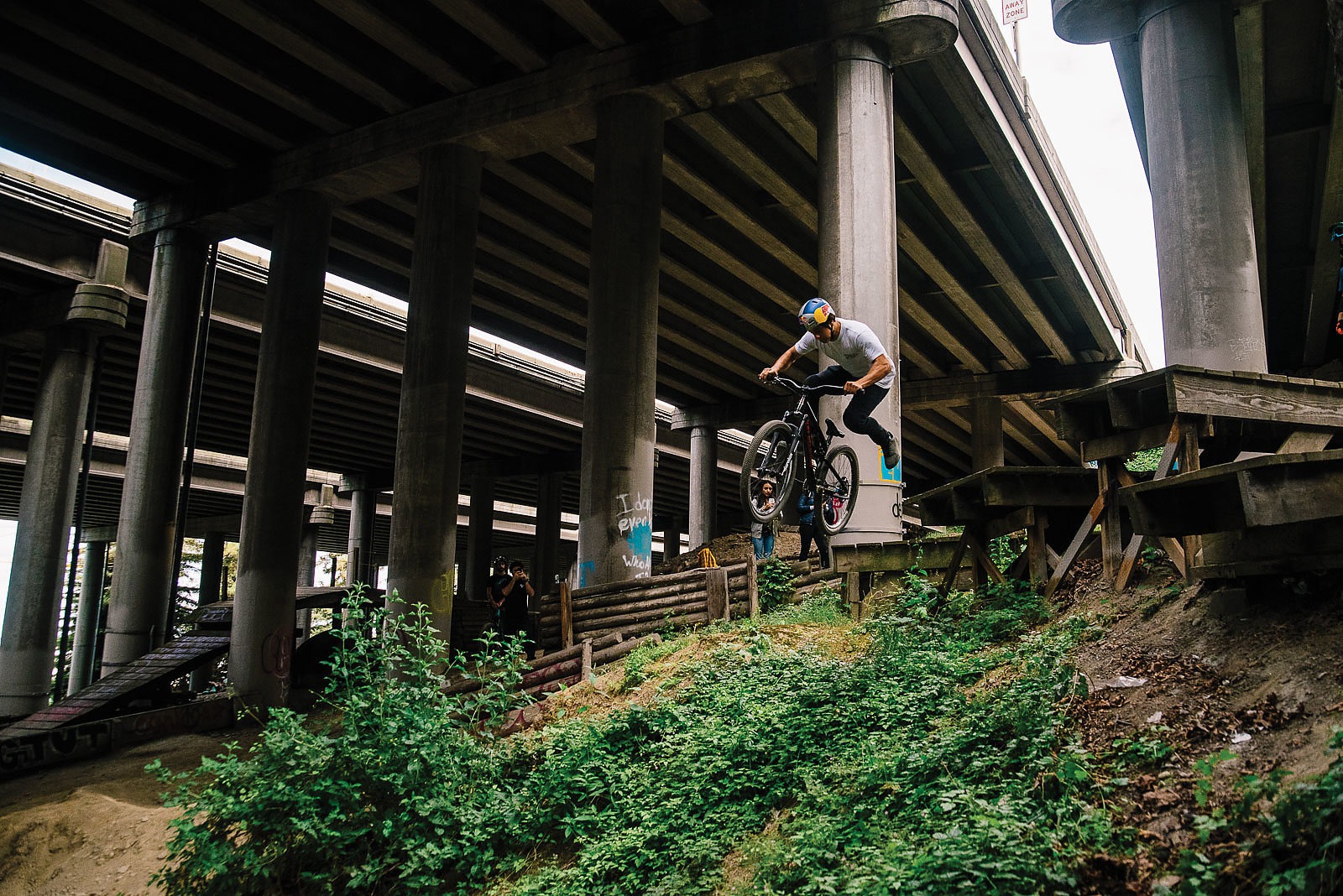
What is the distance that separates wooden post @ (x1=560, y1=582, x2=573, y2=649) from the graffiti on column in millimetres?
2467

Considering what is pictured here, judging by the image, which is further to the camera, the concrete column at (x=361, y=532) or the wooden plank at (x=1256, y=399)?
the concrete column at (x=361, y=532)

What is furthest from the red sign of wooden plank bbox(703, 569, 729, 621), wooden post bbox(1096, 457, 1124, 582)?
wooden post bbox(1096, 457, 1124, 582)

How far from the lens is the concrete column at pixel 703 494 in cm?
3591

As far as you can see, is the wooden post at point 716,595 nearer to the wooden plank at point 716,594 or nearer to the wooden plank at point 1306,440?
the wooden plank at point 716,594

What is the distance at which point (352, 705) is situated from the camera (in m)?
7.46

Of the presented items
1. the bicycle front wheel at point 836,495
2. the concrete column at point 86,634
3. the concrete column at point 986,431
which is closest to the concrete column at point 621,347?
the bicycle front wheel at point 836,495

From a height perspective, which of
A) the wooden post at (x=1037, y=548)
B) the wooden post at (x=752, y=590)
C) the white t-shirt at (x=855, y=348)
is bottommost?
the wooden post at (x=752, y=590)

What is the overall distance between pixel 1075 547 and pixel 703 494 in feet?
93.2

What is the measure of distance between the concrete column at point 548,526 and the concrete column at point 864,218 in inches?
1164

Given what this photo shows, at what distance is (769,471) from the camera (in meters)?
9.30

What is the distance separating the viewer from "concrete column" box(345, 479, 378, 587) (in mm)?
42531

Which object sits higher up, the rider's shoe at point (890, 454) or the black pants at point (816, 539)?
the rider's shoe at point (890, 454)

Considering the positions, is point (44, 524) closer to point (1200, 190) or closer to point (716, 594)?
point (716, 594)

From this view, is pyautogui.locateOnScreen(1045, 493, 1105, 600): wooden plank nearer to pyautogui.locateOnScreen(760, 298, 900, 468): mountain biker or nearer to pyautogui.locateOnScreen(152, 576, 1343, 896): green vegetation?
pyautogui.locateOnScreen(152, 576, 1343, 896): green vegetation
